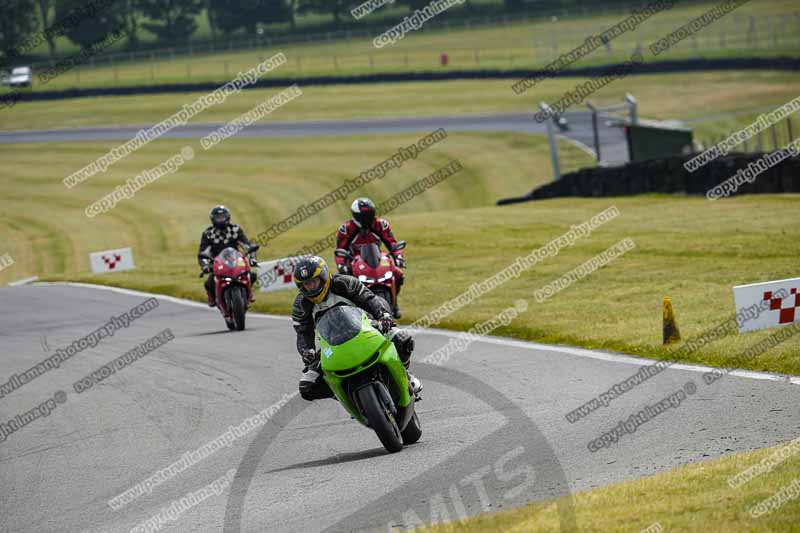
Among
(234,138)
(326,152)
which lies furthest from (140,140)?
→ (326,152)

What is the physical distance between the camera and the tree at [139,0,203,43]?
106312 mm

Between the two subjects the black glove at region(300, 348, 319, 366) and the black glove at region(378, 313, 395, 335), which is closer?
the black glove at region(378, 313, 395, 335)

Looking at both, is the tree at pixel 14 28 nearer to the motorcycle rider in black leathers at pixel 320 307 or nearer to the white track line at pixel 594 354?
the white track line at pixel 594 354

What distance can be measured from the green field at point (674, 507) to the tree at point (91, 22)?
321 feet

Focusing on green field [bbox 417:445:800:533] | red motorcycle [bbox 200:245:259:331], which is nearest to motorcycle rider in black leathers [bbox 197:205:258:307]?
red motorcycle [bbox 200:245:259:331]

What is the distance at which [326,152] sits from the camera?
54250mm

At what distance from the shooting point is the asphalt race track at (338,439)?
26.0ft

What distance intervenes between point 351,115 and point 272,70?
59.6 feet

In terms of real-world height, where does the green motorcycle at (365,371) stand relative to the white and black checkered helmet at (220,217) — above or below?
above

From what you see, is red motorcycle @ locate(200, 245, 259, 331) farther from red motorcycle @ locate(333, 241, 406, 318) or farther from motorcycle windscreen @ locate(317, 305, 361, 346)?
motorcycle windscreen @ locate(317, 305, 361, 346)

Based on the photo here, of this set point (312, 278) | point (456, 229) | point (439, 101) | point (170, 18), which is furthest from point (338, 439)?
point (170, 18)

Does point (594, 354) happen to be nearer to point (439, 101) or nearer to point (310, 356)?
point (310, 356)

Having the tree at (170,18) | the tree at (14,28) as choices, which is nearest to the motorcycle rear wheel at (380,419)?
the tree at (14,28)

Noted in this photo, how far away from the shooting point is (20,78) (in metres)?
78.7
